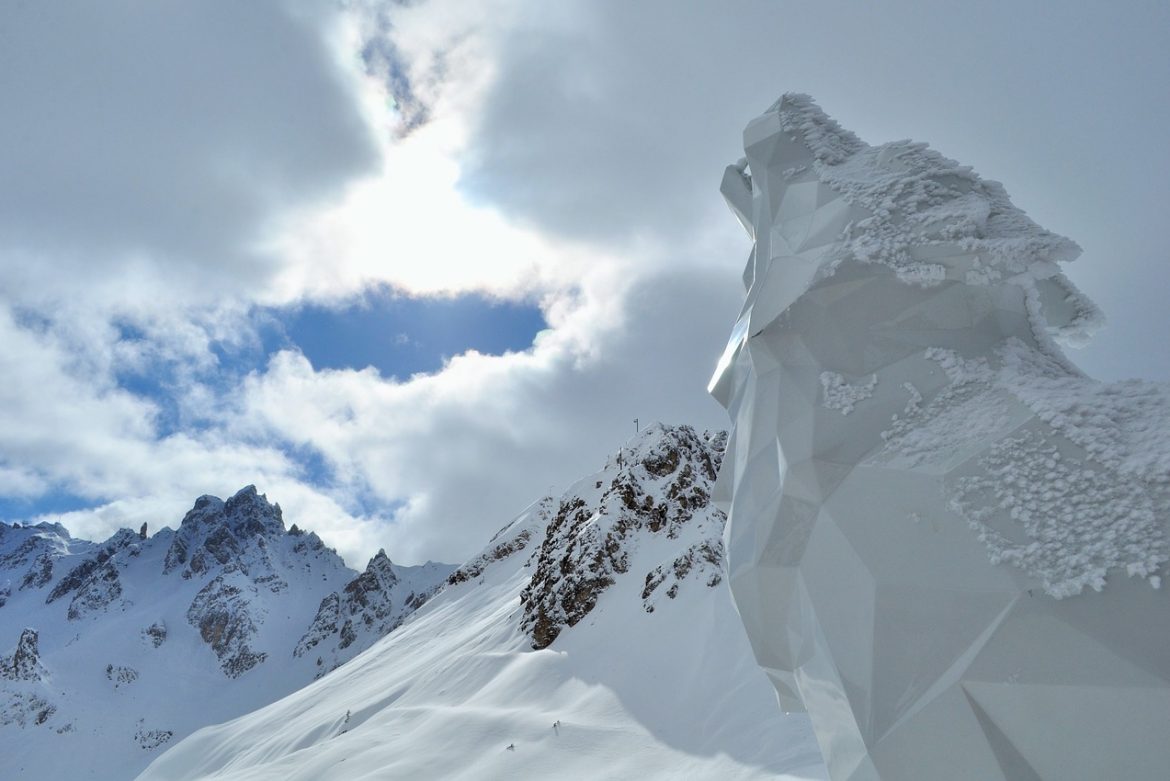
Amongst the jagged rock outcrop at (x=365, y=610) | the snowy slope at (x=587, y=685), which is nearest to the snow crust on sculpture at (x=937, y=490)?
the snowy slope at (x=587, y=685)

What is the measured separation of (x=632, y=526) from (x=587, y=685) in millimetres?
12835

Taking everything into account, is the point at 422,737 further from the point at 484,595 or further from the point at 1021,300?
the point at 484,595

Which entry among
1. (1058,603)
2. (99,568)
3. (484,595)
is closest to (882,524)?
(1058,603)

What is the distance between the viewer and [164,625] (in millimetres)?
134625

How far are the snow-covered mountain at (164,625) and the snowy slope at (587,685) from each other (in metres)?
63.9

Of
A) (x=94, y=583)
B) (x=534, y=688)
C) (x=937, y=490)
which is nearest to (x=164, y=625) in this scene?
(x=94, y=583)

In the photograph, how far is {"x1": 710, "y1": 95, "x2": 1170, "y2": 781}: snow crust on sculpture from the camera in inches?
121

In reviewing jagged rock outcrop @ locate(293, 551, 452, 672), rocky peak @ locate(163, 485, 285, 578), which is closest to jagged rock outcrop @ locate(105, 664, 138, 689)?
jagged rock outcrop @ locate(293, 551, 452, 672)

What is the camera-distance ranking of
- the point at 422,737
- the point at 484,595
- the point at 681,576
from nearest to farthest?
the point at 422,737 → the point at 681,576 → the point at 484,595

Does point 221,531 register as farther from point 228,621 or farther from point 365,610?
point 365,610

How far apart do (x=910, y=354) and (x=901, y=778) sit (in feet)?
8.55

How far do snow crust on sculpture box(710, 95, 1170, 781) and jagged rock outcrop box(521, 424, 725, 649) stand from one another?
74.6ft

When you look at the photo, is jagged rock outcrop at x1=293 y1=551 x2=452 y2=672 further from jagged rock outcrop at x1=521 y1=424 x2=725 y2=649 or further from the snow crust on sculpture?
the snow crust on sculpture

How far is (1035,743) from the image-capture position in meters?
3.04
